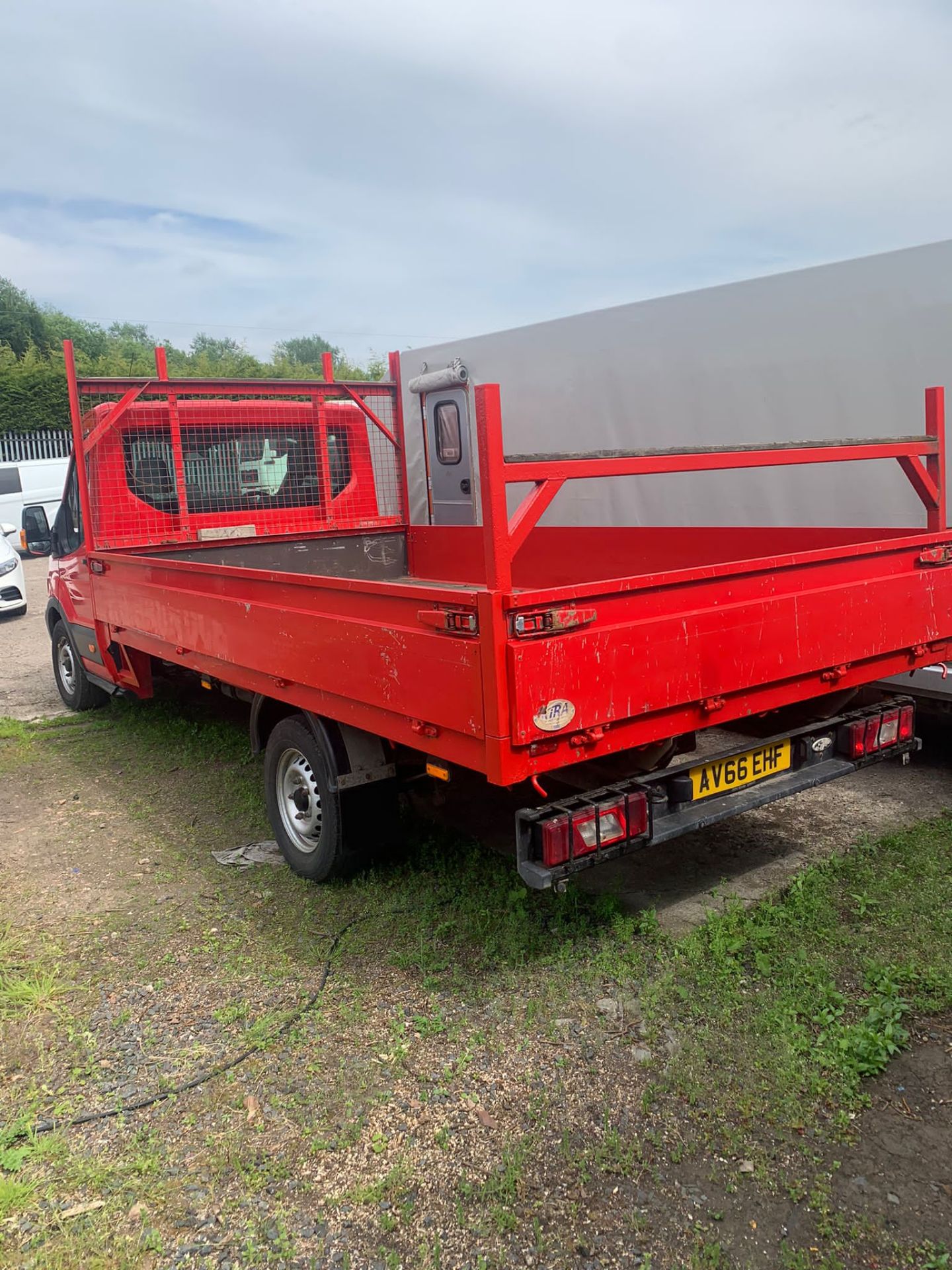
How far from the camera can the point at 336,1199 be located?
7.70 ft

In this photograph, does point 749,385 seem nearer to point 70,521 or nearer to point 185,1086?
point 70,521

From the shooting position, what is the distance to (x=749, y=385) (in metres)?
6.43

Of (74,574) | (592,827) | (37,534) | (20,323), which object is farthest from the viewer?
(20,323)

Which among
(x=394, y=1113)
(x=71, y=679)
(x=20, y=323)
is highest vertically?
(x=20, y=323)

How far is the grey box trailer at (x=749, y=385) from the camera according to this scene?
18.0ft

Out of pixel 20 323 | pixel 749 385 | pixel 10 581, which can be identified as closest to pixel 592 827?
pixel 749 385

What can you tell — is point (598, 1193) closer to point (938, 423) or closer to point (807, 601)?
point (807, 601)

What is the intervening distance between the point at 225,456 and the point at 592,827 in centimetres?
404

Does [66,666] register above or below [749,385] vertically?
below

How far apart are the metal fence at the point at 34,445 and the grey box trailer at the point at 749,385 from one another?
2187 cm

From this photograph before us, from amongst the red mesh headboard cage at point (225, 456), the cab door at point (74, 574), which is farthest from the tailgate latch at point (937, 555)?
the cab door at point (74, 574)

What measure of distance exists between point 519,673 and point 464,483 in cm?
684

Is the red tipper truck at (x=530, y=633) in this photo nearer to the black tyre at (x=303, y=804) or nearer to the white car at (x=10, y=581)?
the black tyre at (x=303, y=804)

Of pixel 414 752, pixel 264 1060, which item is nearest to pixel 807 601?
pixel 414 752
